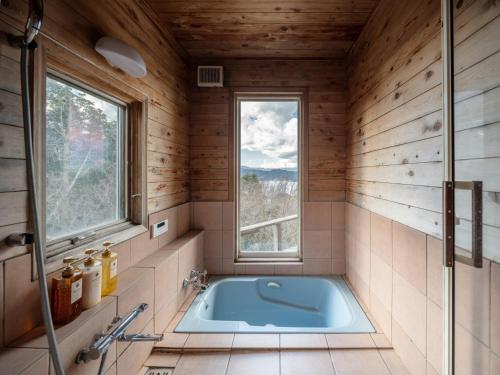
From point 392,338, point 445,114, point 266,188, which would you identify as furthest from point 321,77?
point 392,338

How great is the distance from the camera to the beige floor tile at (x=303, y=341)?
1.45 meters

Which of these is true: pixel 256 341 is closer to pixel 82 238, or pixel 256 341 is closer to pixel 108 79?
pixel 82 238

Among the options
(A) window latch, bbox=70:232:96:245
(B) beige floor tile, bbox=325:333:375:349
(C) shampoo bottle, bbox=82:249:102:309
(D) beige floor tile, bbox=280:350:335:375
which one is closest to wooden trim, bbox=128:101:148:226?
(A) window latch, bbox=70:232:96:245

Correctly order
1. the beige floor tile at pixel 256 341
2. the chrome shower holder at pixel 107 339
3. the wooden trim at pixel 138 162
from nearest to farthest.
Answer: the chrome shower holder at pixel 107 339 < the beige floor tile at pixel 256 341 < the wooden trim at pixel 138 162

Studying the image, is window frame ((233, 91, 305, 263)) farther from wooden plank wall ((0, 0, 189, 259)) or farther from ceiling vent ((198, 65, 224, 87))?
wooden plank wall ((0, 0, 189, 259))

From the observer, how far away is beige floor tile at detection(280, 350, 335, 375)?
1296 millimetres

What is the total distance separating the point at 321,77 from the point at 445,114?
170 centimetres

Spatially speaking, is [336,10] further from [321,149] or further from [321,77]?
[321,149]

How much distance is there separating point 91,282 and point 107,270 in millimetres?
122

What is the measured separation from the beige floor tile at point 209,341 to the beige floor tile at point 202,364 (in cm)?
4

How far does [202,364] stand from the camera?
1349mm

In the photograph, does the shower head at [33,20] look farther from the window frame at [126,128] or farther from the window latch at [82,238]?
the window latch at [82,238]

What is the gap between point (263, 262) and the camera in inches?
93.7

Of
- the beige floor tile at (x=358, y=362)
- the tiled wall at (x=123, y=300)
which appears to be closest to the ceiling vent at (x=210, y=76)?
the tiled wall at (x=123, y=300)
